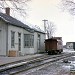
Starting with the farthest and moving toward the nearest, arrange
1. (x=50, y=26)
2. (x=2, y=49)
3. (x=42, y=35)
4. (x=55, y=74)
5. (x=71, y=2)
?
(x=50, y=26) → (x=42, y=35) → (x=2, y=49) → (x=71, y=2) → (x=55, y=74)

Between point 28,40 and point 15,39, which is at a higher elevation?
point 28,40

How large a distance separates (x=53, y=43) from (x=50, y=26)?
70.8 metres

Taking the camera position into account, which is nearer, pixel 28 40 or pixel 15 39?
pixel 15 39

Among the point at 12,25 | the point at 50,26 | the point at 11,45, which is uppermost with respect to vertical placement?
the point at 50,26

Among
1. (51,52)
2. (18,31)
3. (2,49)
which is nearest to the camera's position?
(2,49)

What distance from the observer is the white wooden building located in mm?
39969

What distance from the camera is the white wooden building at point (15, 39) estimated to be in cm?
3997

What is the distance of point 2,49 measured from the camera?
3991 cm

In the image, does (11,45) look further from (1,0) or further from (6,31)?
(1,0)

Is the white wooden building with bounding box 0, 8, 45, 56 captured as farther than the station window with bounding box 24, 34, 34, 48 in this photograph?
No

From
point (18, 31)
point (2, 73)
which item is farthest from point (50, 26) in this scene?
point (2, 73)

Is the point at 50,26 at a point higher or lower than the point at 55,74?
higher

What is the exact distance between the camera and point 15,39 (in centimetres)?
4312

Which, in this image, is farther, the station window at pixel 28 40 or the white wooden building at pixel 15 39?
the station window at pixel 28 40
